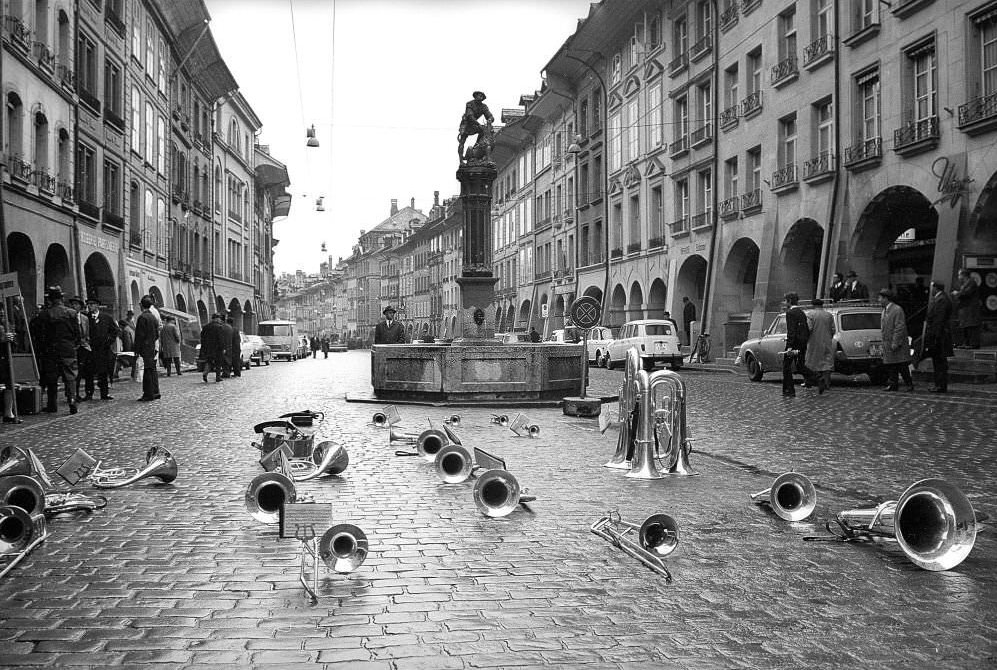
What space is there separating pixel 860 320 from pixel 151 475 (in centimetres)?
1588

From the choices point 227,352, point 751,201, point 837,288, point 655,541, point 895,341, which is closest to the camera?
point 655,541

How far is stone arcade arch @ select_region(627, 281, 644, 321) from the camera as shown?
43.6 metres

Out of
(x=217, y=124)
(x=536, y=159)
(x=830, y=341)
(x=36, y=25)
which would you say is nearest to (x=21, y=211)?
(x=36, y=25)

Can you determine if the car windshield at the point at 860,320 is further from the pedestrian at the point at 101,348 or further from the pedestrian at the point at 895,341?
the pedestrian at the point at 101,348

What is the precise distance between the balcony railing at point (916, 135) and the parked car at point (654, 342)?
974 cm

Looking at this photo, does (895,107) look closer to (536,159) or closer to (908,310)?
(908,310)

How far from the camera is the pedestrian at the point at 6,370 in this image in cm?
1275

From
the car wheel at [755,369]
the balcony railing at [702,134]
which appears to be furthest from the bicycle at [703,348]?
the car wheel at [755,369]

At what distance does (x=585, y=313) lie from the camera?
15664 mm

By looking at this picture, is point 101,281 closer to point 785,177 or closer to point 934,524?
point 785,177

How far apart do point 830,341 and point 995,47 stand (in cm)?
784

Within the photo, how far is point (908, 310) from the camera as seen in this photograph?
2400 centimetres

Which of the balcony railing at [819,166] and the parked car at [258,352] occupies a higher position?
the balcony railing at [819,166]

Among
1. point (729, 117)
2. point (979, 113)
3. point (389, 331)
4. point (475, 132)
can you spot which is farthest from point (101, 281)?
point (979, 113)
